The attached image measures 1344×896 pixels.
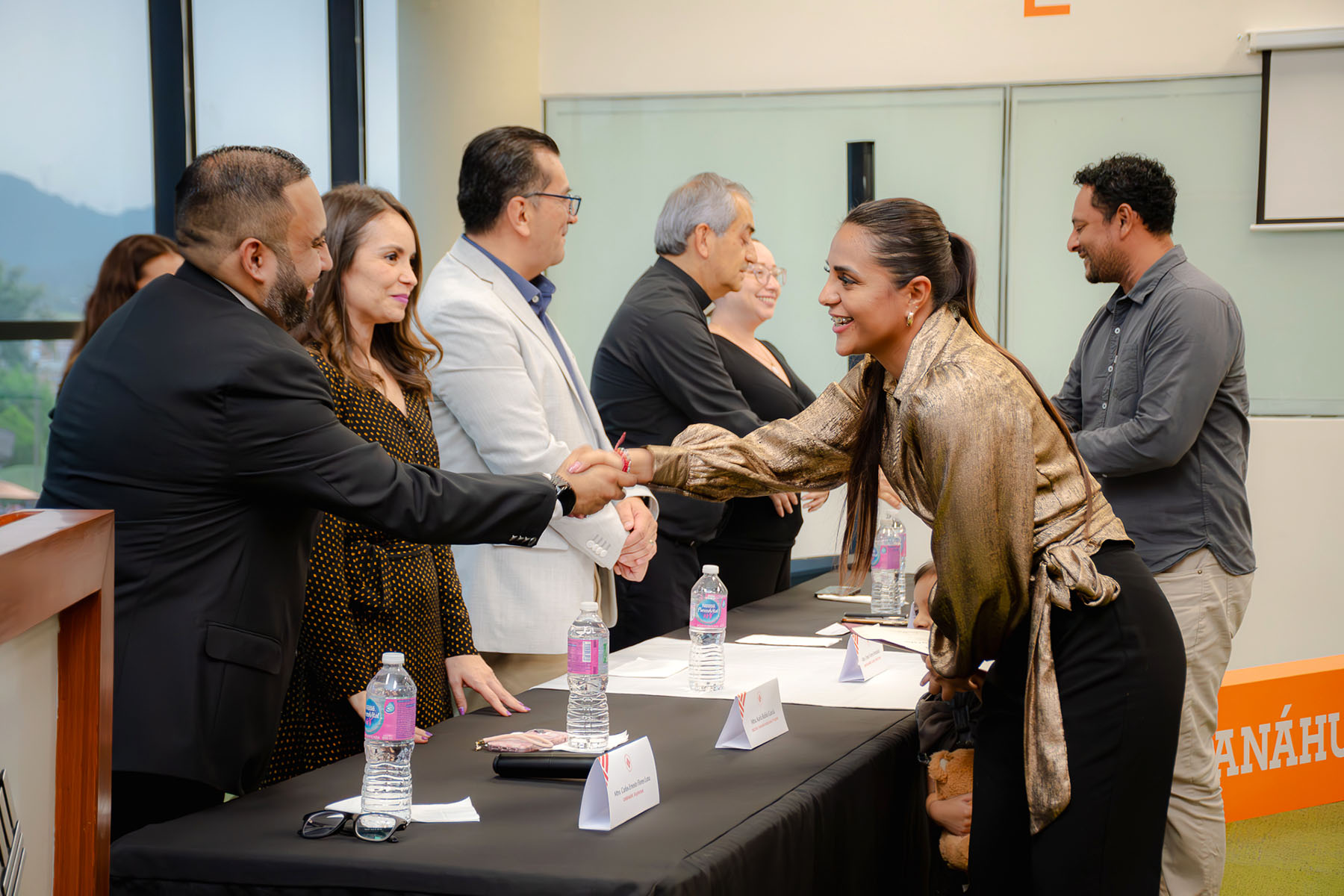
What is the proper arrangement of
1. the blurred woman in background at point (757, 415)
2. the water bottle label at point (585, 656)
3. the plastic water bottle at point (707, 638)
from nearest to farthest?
the water bottle label at point (585, 656), the plastic water bottle at point (707, 638), the blurred woman in background at point (757, 415)

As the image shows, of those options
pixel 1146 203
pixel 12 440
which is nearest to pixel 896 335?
pixel 1146 203

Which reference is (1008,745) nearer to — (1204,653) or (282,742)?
(282,742)

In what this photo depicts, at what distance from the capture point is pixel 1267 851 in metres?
3.38

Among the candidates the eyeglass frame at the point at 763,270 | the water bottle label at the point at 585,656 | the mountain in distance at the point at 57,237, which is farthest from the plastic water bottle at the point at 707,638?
the mountain in distance at the point at 57,237

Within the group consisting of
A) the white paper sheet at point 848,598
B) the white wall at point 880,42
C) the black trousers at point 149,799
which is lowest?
the white paper sheet at point 848,598

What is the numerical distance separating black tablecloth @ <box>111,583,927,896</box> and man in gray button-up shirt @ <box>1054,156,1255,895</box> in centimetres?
101

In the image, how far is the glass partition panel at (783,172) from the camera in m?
5.23

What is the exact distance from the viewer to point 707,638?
7.39 feet

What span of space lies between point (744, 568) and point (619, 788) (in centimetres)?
195

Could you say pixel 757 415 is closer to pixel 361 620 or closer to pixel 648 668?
pixel 648 668

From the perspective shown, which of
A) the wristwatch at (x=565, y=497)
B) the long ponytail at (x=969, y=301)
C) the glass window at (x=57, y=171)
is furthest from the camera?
the glass window at (x=57, y=171)

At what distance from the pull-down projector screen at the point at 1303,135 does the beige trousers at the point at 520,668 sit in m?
3.89

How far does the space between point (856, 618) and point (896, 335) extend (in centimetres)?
123

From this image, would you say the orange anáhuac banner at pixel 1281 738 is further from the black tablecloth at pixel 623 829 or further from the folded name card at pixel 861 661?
the black tablecloth at pixel 623 829
